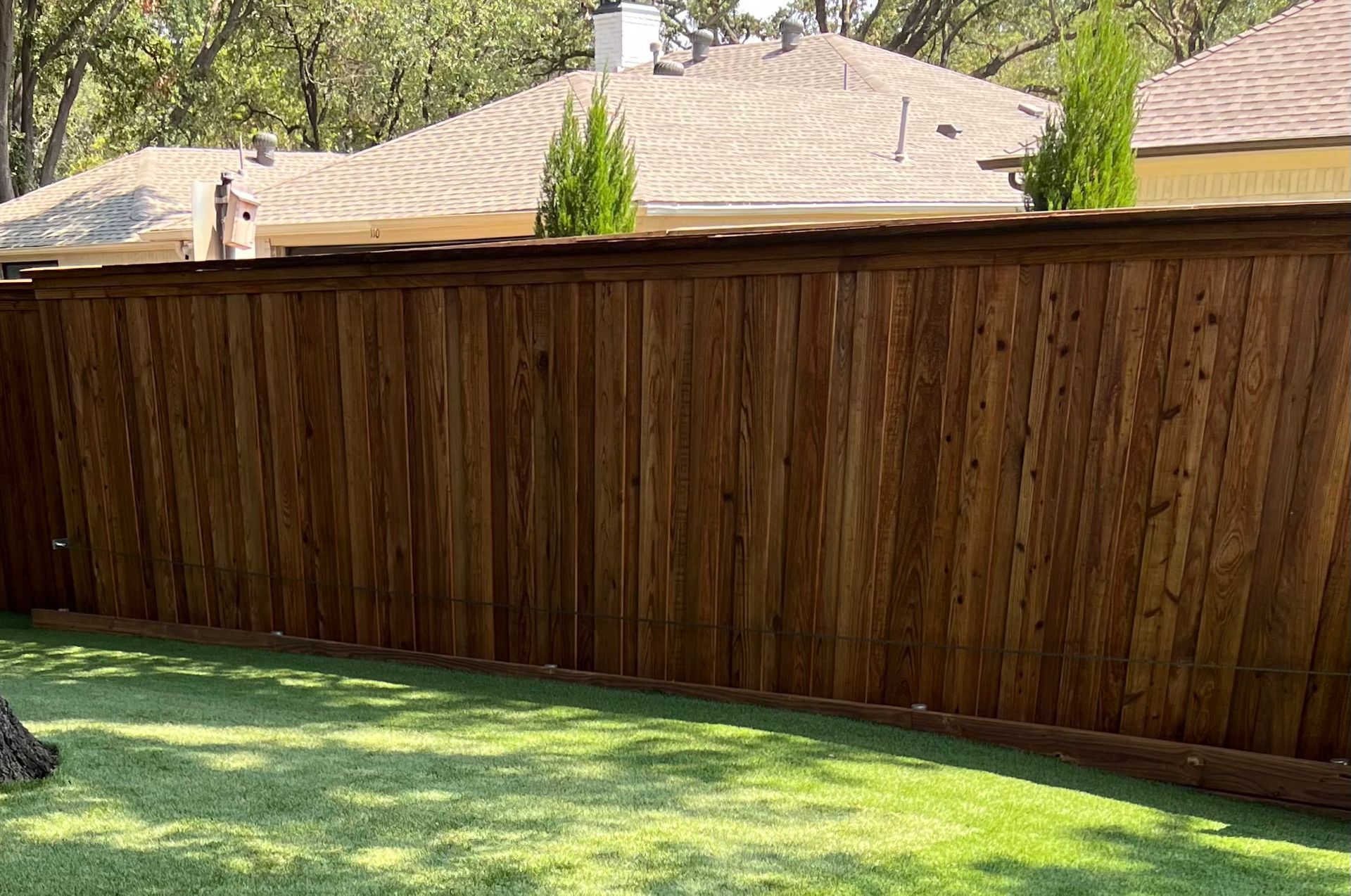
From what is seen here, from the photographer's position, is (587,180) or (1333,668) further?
(587,180)

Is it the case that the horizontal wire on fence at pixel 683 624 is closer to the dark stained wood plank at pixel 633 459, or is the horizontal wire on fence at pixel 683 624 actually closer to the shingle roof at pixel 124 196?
the dark stained wood plank at pixel 633 459

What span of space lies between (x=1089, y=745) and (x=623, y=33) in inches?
637

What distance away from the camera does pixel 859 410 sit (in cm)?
397

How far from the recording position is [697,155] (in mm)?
12648

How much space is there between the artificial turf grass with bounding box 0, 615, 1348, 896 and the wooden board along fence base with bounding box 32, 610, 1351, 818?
0.08m

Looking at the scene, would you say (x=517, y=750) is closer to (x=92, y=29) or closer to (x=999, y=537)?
(x=999, y=537)

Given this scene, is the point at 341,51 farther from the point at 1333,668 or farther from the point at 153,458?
the point at 1333,668

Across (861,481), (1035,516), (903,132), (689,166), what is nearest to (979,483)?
(1035,516)

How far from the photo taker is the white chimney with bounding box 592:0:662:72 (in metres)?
17.5

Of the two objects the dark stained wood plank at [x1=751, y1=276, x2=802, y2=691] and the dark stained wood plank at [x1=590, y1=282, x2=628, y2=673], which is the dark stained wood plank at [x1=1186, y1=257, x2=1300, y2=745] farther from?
the dark stained wood plank at [x1=590, y1=282, x2=628, y2=673]

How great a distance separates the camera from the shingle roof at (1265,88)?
27.5 ft

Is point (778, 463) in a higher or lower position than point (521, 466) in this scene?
higher

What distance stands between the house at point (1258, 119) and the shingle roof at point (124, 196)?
48.3 feet

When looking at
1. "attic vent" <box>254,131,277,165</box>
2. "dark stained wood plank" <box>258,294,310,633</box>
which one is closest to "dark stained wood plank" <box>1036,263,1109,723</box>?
"dark stained wood plank" <box>258,294,310,633</box>
